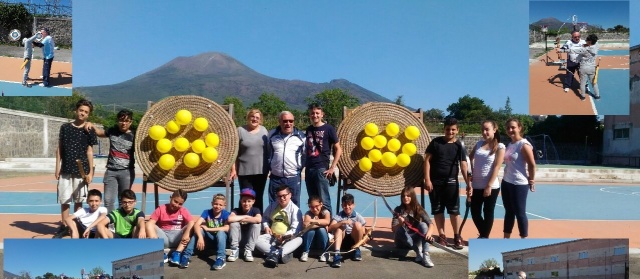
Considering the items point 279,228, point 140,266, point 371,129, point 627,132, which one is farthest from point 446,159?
point 627,132

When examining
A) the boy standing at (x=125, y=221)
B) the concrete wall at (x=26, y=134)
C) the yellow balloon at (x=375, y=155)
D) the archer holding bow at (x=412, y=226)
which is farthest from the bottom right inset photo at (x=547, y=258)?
the concrete wall at (x=26, y=134)

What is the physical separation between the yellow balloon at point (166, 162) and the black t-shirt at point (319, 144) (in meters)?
1.53

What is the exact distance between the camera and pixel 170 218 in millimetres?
5152

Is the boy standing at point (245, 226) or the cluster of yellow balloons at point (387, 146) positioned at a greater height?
the cluster of yellow balloons at point (387, 146)

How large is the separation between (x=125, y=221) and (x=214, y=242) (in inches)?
33.2

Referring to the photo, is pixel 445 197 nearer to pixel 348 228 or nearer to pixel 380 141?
pixel 380 141

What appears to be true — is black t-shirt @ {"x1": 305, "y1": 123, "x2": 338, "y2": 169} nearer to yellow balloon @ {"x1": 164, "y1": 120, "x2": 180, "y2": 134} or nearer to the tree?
yellow balloon @ {"x1": 164, "y1": 120, "x2": 180, "y2": 134}

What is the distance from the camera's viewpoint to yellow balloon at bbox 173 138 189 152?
595 cm

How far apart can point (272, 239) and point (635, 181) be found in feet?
64.1

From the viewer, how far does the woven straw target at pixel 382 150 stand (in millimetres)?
6227

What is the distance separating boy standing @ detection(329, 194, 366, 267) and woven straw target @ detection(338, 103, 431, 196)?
944 mm

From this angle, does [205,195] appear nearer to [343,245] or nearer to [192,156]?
[192,156]

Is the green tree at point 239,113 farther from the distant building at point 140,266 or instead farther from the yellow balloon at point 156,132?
the distant building at point 140,266

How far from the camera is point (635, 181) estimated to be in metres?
20.2
